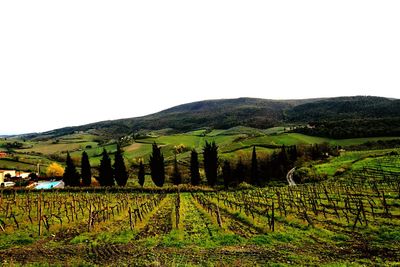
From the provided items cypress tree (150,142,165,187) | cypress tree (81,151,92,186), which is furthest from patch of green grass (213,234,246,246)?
cypress tree (81,151,92,186)

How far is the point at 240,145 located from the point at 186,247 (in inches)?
4298

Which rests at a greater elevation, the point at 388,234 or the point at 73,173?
the point at 388,234

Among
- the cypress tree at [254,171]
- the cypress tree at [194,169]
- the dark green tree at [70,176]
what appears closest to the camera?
the cypress tree at [194,169]

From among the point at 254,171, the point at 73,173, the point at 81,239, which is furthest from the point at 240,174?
the point at 81,239

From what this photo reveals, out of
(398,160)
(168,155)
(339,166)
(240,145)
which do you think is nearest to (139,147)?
(168,155)

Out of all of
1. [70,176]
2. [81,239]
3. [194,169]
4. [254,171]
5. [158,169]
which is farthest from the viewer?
[254,171]

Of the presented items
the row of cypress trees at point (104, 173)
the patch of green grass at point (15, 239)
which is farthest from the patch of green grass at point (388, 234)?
the row of cypress trees at point (104, 173)

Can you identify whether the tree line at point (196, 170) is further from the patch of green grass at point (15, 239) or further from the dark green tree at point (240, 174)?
the patch of green grass at point (15, 239)

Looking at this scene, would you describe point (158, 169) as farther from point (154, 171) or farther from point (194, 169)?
point (194, 169)

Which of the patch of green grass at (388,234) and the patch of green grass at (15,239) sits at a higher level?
the patch of green grass at (15,239)

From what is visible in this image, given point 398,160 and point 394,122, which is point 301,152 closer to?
point 398,160

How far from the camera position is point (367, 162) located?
232ft

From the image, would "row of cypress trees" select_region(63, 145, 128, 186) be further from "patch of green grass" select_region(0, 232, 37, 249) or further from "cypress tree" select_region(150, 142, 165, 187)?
"patch of green grass" select_region(0, 232, 37, 249)

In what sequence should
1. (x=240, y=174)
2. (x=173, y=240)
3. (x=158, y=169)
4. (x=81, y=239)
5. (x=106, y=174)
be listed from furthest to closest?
(x=240, y=174), (x=106, y=174), (x=158, y=169), (x=81, y=239), (x=173, y=240)
